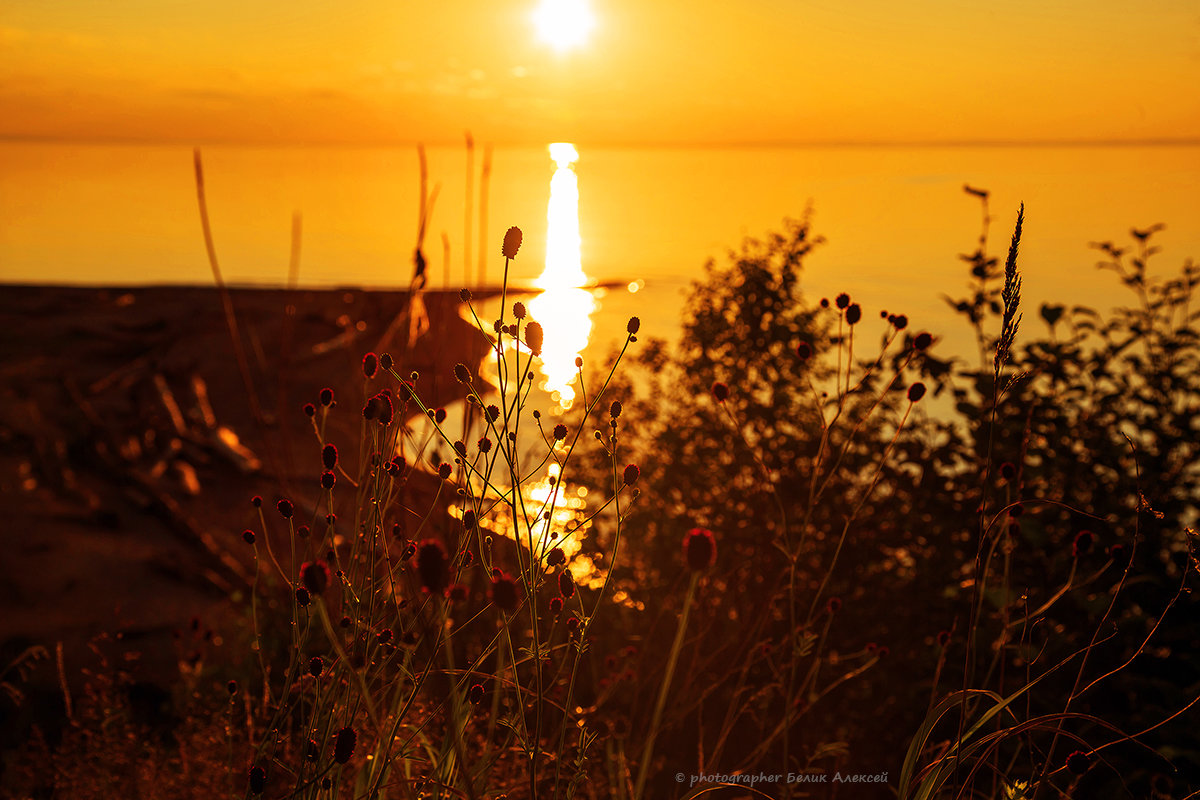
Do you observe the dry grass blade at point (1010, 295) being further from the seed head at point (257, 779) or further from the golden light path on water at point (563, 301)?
the golden light path on water at point (563, 301)

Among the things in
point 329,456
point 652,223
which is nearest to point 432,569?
point 329,456

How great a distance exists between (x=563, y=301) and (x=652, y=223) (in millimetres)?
5076

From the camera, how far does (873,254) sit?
11.1 m

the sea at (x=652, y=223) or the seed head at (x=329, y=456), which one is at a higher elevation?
the sea at (x=652, y=223)

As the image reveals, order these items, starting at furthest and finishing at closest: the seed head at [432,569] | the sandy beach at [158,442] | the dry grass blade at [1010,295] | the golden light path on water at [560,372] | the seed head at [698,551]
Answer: the sandy beach at [158,442], the golden light path on water at [560,372], the dry grass blade at [1010,295], the seed head at [698,551], the seed head at [432,569]

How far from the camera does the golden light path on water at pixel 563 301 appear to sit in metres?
7.20

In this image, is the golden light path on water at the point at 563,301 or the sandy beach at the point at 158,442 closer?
the sandy beach at the point at 158,442

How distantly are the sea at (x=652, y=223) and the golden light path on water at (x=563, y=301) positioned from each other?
0.49 ft

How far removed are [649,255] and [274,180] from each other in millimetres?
9919

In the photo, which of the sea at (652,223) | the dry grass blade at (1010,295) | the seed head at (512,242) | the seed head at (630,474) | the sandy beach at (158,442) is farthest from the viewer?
the sea at (652,223)

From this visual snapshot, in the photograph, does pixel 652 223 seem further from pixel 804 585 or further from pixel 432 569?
pixel 432 569

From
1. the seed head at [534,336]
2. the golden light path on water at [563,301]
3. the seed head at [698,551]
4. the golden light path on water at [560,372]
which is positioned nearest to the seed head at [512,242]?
the seed head at [534,336]

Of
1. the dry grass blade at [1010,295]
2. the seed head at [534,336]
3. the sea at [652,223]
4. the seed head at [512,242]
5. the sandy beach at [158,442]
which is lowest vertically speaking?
the sandy beach at [158,442]

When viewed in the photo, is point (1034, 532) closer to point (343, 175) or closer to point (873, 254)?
point (873, 254)
